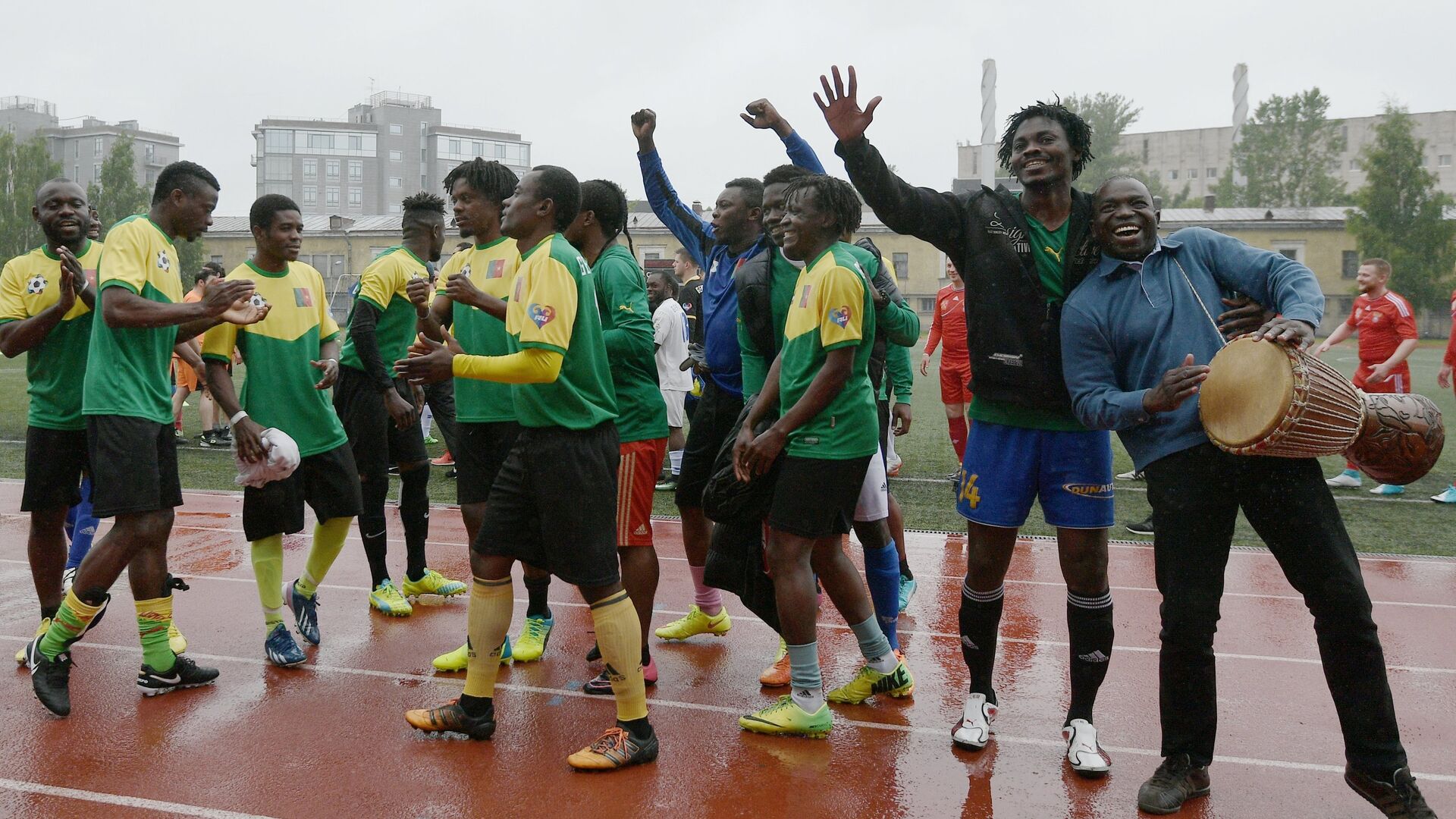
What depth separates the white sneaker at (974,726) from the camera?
13.0 ft

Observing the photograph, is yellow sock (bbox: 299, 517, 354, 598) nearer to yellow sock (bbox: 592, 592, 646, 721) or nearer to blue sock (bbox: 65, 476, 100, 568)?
blue sock (bbox: 65, 476, 100, 568)

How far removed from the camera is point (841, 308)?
12.6ft

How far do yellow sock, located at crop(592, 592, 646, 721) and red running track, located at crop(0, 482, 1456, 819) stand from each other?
0.74ft

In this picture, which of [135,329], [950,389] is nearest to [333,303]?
[950,389]

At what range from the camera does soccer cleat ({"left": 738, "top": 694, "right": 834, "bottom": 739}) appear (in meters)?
4.07

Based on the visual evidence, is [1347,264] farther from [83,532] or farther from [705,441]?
[83,532]

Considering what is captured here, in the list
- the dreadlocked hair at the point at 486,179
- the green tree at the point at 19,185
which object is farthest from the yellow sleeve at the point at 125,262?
the green tree at the point at 19,185

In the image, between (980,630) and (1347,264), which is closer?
(980,630)

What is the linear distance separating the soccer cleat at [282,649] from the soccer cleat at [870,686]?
7.97 feet

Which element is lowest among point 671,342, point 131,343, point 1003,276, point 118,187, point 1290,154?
point 671,342

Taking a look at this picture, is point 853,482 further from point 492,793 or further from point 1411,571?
point 1411,571

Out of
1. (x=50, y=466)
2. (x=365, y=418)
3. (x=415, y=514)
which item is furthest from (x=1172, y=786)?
(x=50, y=466)

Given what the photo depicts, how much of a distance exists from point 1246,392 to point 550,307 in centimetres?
218

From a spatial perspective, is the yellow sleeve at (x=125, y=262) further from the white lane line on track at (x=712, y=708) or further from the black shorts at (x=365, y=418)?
the white lane line on track at (x=712, y=708)
